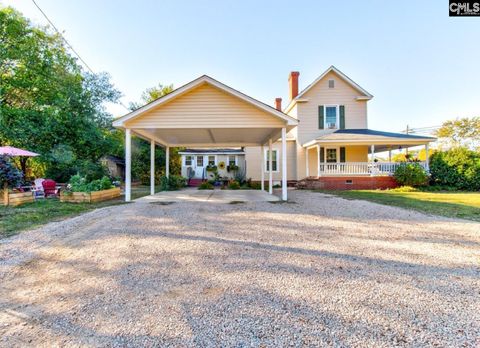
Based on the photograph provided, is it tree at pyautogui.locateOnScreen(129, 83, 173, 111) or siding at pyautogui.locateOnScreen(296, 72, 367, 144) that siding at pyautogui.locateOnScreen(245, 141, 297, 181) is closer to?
siding at pyautogui.locateOnScreen(296, 72, 367, 144)

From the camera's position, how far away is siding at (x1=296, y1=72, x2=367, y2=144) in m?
17.2

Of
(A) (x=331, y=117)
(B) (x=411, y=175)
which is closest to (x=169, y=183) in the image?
(A) (x=331, y=117)

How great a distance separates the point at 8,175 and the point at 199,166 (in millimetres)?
13294

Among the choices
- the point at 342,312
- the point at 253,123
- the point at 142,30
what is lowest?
the point at 342,312

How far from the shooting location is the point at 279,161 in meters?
17.9

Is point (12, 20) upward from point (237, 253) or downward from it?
upward

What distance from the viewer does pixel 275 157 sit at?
18.0m

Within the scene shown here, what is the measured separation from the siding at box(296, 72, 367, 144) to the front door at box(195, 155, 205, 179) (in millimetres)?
8520

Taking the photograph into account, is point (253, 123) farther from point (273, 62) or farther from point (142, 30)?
point (273, 62)

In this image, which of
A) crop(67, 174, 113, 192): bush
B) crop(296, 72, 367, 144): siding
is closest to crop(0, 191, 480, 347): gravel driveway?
crop(67, 174, 113, 192): bush

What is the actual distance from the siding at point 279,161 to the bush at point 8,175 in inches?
503

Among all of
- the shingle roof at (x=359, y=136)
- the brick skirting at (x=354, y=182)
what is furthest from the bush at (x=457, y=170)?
the brick skirting at (x=354, y=182)

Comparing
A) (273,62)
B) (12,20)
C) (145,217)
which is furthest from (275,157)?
(12,20)

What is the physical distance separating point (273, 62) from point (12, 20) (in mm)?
17784
